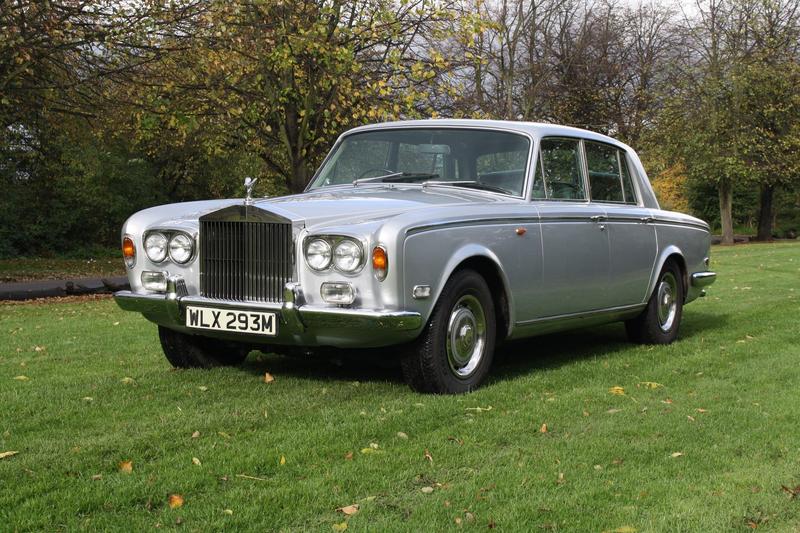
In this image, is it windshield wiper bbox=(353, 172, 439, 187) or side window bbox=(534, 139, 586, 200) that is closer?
windshield wiper bbox=(353, 172, 439, 187)

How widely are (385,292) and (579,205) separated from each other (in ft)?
8.18

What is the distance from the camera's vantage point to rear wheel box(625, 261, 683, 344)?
8.19 metres

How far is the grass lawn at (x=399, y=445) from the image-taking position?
3.52 metres

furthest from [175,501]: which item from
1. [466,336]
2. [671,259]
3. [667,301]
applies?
[671,259]

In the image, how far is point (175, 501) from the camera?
11.8ft

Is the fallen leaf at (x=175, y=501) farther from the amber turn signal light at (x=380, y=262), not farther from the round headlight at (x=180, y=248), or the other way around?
the round headlight at (x=180, y=248)

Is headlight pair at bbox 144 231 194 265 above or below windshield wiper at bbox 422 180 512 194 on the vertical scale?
below

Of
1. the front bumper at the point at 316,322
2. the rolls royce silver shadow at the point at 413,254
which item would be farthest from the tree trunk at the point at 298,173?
the front bumper at the point at 316,322

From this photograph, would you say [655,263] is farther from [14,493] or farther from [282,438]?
[14,493]

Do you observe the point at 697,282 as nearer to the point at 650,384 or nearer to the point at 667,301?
the point at 667,301

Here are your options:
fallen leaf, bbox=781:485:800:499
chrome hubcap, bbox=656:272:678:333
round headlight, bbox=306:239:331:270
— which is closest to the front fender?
round headlight, bbox=306:239:331:270

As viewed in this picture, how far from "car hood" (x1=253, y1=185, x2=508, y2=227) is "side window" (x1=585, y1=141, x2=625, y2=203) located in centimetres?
147

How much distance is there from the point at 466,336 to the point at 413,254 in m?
0.84

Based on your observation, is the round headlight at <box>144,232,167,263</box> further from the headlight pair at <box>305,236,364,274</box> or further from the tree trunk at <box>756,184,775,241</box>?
the tree trunk at <box>756,184,775,241</box>
